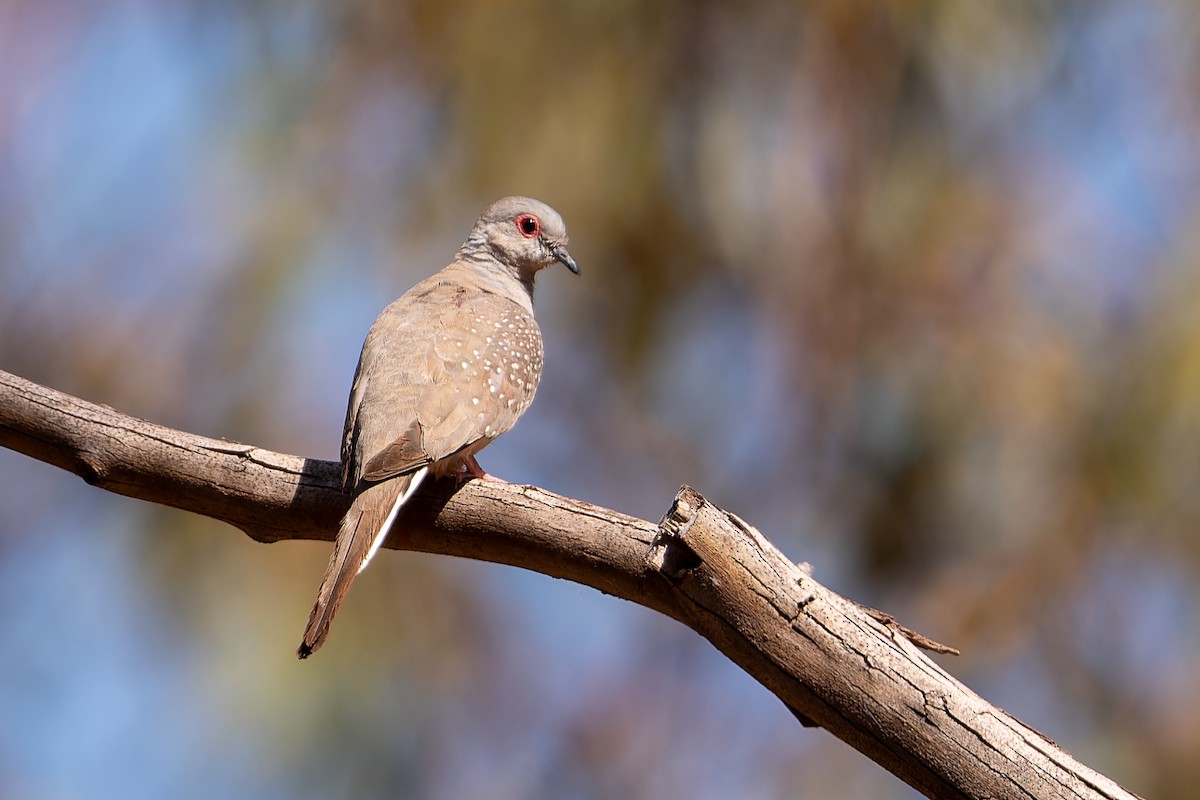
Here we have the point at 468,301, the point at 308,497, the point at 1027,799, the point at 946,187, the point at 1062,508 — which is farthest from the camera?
the point at 946,187

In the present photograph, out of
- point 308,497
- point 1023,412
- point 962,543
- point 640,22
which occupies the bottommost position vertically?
point 308,497

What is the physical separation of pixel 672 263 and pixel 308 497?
6413 millimetres

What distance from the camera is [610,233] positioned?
9.98m

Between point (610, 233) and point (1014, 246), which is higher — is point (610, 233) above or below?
below

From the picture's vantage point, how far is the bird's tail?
3.69m

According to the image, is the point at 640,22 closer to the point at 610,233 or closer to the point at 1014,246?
the point at 610,233

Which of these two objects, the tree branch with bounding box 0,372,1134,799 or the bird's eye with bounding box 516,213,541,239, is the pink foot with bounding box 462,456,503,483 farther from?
the bird's eye with bounding box 516,213,541,239

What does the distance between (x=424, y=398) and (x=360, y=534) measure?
2.40ft

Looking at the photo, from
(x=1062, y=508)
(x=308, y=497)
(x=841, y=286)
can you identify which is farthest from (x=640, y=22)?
(x=308, y=497)

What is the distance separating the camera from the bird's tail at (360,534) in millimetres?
3689

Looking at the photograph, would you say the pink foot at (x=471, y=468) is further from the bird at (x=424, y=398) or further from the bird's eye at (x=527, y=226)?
the bird's eye at (x=527, y=226)

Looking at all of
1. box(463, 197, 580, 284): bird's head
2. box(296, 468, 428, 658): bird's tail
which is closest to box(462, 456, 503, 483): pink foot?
box(296, 468, 428, 658): bird's tail

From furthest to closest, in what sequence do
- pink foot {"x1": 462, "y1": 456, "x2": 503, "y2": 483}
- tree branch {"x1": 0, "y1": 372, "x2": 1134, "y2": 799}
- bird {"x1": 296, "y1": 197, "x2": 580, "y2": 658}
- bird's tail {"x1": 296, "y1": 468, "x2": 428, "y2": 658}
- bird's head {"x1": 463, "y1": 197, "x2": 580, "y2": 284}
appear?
bird's head {"x1": 463, "y1": 197, "x2": 580, "y2": 284} → pink foot {"x1": 462, "y1": 456, "x2": 503, "y2": 483} → bird {"x1": 296, "y1": 197, "x2": 580, "y2": 658} → bird's tail {"x1": 296, "y1": 468, "x2": 428, "y2": 658} → tree branch {"x1": 0, "y1": 372, "x2": 1134, "y2": 799}

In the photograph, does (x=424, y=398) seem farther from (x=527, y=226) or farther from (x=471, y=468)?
(x=527, y=226)
